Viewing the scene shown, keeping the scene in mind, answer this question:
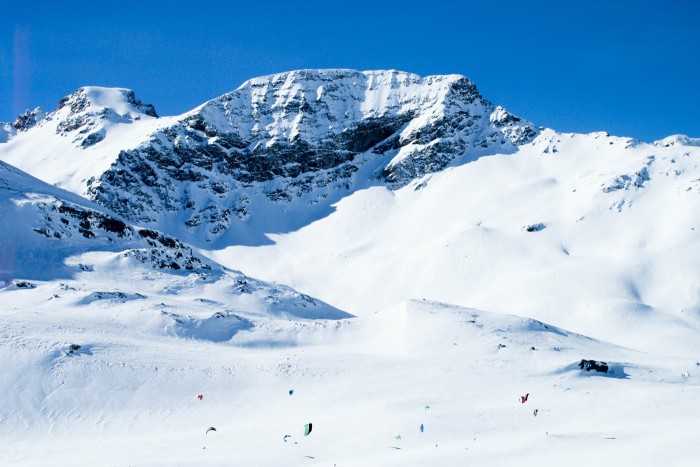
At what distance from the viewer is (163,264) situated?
3319 inches

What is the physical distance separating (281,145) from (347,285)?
6715cm

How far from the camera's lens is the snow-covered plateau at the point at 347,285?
36.8 meters

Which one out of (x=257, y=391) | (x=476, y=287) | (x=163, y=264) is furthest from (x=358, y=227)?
(x=257, y=391)

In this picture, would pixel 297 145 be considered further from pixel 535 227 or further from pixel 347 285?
pixel 535 227

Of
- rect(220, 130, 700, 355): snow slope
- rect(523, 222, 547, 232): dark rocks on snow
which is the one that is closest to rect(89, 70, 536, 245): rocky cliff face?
rect(220, 130, 700, 355): snow slope

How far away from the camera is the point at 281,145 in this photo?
169750 millimetres

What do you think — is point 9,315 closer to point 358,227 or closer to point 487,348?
point 487,348

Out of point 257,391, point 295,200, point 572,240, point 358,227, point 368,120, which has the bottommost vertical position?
point 257,391

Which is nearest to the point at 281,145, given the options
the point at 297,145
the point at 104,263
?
the point at 297,145

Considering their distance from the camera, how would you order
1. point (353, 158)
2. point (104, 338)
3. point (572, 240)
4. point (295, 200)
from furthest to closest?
point (353, 158), point (295, 200), point (572, 240), point (104, 338)

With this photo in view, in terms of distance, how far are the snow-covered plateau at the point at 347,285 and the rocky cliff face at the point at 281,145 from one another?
744 mm

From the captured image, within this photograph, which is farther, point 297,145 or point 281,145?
point 297,145

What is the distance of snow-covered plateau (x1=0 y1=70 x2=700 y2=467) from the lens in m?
36.8

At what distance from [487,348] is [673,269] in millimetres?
54704
